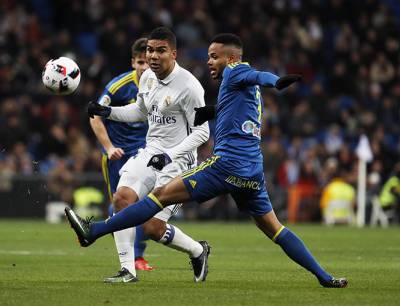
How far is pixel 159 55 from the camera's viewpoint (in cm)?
995

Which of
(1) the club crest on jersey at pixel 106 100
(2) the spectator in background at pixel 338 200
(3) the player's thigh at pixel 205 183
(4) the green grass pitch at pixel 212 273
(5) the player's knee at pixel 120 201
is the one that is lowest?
(2) the spectator in background at pixel 338 200

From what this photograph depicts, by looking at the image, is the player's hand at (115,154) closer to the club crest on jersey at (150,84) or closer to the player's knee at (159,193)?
the club crest on jersey at (150,84)

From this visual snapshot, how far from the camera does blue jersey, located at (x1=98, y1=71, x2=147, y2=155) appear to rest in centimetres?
1167

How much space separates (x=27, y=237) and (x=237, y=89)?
9178 mm

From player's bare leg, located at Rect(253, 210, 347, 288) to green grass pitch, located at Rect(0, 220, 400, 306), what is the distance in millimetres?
103

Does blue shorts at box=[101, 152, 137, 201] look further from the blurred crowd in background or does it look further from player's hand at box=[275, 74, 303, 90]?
the blurred crowd in background

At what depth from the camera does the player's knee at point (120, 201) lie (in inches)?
396

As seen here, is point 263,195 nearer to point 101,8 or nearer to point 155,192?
point 155,192

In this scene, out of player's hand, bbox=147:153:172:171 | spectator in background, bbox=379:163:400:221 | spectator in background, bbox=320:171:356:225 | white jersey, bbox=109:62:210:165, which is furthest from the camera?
spectator in background, bbox=320:171:356:225

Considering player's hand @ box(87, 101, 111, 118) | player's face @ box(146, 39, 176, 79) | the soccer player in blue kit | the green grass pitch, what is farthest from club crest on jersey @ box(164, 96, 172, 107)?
the green grass pitch

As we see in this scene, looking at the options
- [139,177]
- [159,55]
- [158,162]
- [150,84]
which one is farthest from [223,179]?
[150,84]

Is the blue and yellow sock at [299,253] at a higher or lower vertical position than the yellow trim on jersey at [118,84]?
lower

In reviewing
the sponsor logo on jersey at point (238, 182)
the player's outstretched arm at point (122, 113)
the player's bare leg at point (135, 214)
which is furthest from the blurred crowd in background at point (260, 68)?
the sponsor logo on jersey at point (238, 182)

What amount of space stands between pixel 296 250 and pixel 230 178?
2.74 feet
